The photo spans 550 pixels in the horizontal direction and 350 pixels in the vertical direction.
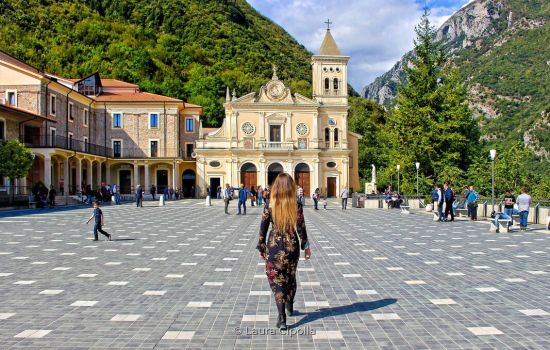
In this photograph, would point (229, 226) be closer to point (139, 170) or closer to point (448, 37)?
point (139, 170)

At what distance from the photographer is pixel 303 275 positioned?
9.45 metres

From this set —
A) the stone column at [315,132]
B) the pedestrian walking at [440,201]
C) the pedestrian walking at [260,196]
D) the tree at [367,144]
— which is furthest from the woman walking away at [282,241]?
the tree at [367,144]

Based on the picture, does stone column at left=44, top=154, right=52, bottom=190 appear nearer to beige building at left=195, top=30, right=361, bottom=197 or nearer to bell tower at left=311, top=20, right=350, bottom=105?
beige building at left=195, top=30, right=361, bottom=197

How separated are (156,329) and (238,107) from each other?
5060 cm

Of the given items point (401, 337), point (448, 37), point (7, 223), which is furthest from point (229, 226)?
point (448, 37)

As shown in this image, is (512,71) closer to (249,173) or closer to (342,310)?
(249,173)

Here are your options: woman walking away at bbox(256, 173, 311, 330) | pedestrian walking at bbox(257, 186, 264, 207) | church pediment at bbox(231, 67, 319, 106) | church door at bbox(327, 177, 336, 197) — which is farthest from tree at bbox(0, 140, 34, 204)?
church door at bbox(327, 177, 336, 197)

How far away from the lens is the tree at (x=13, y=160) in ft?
96.4

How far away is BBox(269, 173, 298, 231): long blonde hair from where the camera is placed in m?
5.88

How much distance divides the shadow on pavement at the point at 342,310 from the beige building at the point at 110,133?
3614cm

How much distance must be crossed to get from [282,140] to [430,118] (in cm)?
1892

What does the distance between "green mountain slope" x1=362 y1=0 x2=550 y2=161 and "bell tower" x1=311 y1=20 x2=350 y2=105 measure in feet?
61.6

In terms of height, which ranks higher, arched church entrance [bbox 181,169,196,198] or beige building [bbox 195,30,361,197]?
beige building [bbox 195,30,361,197]

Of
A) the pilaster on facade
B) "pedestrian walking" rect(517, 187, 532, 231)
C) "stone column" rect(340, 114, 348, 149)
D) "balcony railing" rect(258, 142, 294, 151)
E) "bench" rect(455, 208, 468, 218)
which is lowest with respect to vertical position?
"bench" rect(455, 208, 468, 218)
